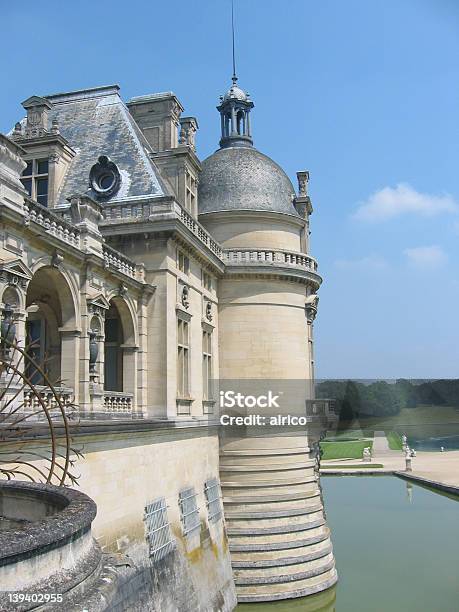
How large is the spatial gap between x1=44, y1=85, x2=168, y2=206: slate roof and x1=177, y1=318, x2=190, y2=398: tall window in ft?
13.6

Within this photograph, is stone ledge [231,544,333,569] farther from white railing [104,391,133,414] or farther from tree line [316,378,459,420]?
tree line [316,378,459,420]

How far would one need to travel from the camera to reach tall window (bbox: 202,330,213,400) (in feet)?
73.3

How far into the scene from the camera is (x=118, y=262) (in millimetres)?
17812

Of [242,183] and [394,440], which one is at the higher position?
[242,183]

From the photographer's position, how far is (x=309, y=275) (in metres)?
24.8

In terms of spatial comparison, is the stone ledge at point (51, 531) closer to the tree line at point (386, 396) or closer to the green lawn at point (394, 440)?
the tree line at point (386, 396)

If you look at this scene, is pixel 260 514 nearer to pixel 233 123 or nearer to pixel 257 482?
pixel 257 482

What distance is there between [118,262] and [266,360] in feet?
25.4

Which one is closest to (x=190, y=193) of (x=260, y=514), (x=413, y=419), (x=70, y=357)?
(x=70, y=357)

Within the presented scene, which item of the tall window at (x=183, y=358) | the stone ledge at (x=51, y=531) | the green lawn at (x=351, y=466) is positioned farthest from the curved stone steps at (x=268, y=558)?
Result: the green lawn at (x=351, y=466)

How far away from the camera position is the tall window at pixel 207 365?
73.3 feet

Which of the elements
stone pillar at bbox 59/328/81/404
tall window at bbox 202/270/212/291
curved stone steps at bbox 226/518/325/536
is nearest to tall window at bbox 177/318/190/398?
tall window at bbox 202/270/212/291

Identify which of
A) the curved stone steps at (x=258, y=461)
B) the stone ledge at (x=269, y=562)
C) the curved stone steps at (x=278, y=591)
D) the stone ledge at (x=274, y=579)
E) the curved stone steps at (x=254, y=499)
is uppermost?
the curved stone steps at (x=258, y=461)

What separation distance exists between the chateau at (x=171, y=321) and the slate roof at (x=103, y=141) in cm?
7
